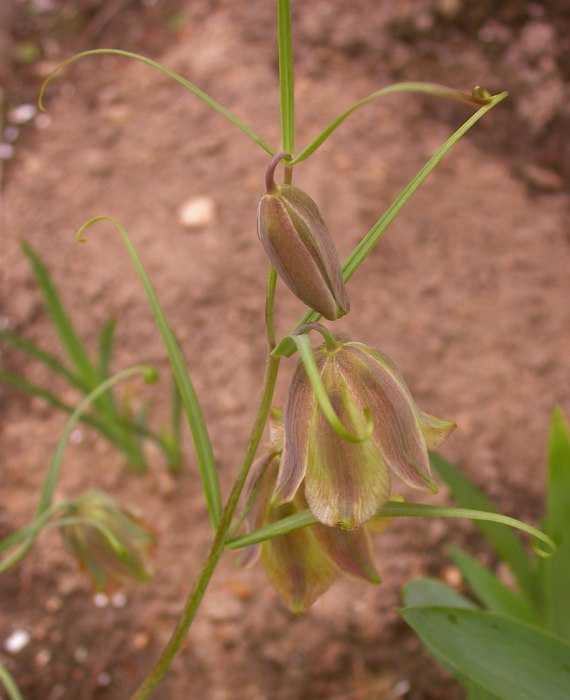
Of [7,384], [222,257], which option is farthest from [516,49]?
[7,384]

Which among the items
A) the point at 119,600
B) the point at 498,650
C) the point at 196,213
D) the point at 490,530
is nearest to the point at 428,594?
the point at 490,530

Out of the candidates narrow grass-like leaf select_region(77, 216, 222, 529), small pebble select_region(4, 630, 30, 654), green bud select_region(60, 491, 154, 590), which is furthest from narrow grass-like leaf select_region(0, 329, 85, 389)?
narrow grass-like leaf select_region(77, 216, 222, 529)

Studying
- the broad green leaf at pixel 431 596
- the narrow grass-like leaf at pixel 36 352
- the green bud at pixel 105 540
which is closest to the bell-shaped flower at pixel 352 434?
the broad green leaf at pixel 431 596

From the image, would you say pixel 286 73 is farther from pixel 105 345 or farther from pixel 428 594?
pixel 105 345

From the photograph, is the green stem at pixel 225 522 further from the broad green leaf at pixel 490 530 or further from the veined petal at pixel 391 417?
the broad green leaf at pixel 490 530

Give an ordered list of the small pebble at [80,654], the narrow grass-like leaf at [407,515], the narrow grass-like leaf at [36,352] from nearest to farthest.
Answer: the narrow grass-like leaf at [407,515], the narrow grass-like leaf at [36,352], the small pebble at [80,654]

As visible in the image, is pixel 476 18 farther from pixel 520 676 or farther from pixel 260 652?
pixel 520 676

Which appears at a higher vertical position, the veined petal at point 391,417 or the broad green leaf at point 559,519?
the veined petal at point 391,417

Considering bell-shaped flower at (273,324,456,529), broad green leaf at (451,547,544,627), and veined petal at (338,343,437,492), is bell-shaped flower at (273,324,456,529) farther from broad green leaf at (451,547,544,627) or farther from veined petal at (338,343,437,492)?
broad green leaf at (451,547,544,627)
